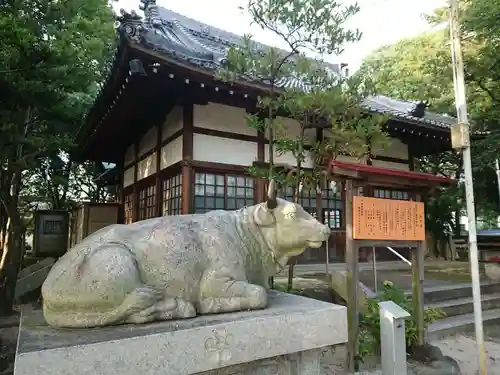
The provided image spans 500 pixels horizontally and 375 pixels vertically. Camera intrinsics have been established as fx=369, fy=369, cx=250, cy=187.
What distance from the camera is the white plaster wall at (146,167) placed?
9.78 meters

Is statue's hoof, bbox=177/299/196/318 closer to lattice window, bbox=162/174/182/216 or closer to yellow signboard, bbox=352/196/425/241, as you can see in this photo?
yellow signboard, bbox=352/196/425/241

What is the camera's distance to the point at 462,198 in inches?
582

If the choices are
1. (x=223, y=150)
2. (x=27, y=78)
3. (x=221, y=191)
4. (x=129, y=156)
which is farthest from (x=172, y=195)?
(x=129, y=156)

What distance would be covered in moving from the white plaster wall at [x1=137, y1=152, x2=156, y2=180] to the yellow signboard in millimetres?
6627

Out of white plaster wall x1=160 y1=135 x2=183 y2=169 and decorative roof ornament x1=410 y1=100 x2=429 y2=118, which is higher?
decorative roof ornament x1=410 y1=100 x2=429 y2=118

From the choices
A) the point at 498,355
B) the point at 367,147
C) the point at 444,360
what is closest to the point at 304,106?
the point at 367,147

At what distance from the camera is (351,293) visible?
4.21m

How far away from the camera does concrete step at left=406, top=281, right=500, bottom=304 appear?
22.7 ft

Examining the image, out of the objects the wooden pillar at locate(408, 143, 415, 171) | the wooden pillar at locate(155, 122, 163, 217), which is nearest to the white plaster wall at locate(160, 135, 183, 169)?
the wooden pillar at locate(155, 122, 163, 217)

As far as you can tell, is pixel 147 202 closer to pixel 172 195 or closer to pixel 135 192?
pixel 135 192

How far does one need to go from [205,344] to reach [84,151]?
12.0 meters

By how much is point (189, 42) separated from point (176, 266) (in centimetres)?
864

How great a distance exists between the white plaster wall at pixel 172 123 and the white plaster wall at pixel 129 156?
3.29 m

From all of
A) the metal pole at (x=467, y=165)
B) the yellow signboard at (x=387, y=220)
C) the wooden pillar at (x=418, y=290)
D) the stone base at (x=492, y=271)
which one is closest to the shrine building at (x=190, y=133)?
the yellow signboard at (x=387, y=220)
